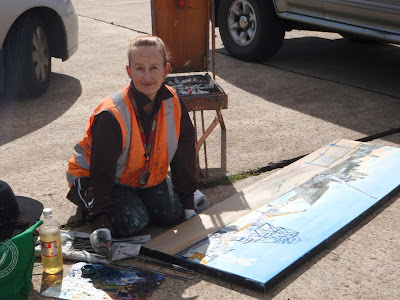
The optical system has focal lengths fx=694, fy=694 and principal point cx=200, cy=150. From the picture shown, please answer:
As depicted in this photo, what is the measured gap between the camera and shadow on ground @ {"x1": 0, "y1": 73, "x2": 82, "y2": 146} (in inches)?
212

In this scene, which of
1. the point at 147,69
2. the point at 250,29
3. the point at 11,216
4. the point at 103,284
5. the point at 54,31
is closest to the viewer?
the point at 11,216

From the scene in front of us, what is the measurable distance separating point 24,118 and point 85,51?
243 cm

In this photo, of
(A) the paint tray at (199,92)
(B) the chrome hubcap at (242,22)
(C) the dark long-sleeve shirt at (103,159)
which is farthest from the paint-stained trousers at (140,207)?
(B) the chrome hubcap at (242,22)

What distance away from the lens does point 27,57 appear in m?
5.85

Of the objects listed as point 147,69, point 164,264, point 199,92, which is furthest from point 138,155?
point 199,92

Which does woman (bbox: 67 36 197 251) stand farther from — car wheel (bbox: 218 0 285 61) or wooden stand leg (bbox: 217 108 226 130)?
car wheel (bbox: 218 0 285 61)

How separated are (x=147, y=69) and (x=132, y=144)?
40 centimetres

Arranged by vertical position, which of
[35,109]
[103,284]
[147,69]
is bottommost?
[35,109]

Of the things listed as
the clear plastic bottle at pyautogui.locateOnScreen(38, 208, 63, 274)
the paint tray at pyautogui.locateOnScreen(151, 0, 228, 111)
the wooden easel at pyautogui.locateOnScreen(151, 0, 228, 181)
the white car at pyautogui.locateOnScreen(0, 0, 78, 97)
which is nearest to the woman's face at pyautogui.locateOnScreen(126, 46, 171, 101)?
the clear plastic bottle at pyautogui.locateOnScreen(38, 208, 63, 274)

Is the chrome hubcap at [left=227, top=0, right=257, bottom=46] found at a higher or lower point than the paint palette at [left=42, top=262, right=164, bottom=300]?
higher

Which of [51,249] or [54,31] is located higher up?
[54,31]

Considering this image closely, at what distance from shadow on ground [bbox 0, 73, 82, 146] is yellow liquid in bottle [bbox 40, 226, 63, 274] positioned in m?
1.98

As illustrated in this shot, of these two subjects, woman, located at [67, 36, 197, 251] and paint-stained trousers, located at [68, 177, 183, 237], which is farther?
paint-stained trousers, located at [68, 177, 183, 237]

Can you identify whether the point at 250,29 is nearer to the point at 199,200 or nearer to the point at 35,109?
the point at 35,109
